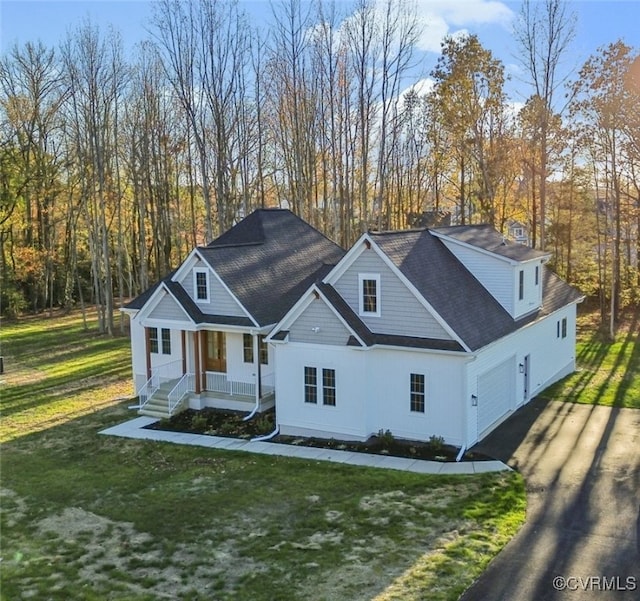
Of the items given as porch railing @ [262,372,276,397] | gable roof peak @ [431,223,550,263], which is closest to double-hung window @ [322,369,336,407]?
porch railing @ [262,372,276,397]

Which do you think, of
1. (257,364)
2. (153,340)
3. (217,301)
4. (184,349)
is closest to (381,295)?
(257,364)

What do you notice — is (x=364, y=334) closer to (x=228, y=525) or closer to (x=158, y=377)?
(x=228, y=525)

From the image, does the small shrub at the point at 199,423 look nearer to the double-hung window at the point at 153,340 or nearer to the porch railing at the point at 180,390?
the porch railing at the point at 180,390

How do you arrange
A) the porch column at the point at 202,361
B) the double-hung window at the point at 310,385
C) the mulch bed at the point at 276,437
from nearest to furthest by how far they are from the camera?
the mulch bed at the point at 276,437 → the double-hung window at the point at 310,385 → the porch column at the point at 202,361

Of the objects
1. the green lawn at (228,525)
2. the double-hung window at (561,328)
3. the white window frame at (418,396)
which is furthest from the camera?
the double-hung window at (561,328)

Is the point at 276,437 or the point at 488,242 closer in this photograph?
the point at 276,437

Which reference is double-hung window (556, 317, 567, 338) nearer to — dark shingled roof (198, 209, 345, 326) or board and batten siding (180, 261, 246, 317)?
dark shingled roof (198, 209, 345, 326)

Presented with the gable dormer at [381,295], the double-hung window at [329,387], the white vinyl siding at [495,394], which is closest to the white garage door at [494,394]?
the white vinyl siding at [495,394]
